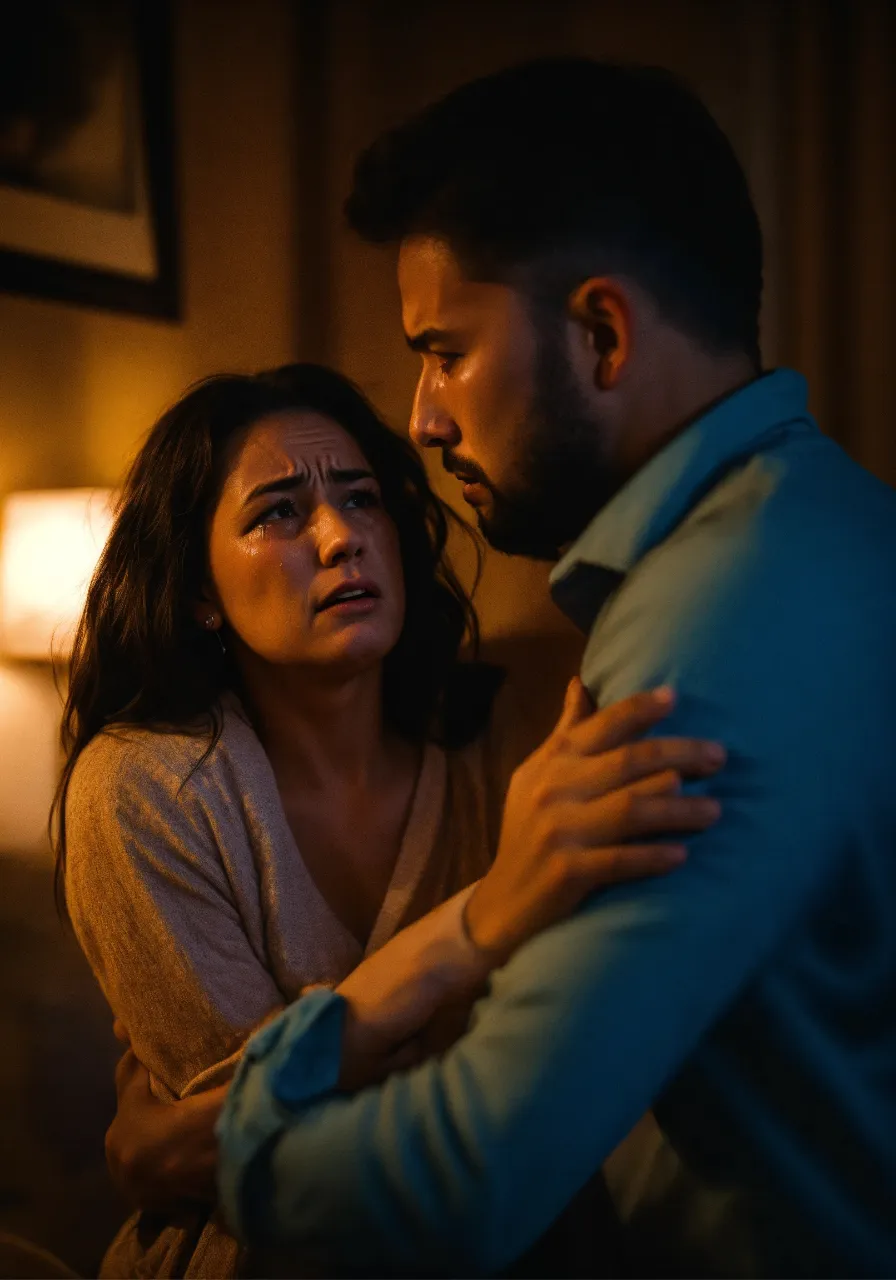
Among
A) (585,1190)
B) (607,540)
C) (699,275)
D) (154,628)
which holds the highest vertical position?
(699,275)

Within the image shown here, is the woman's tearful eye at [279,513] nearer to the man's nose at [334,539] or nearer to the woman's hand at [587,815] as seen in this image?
the man's nose at [334,539]

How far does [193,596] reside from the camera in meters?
1.20

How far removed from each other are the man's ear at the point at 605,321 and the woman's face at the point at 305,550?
14.6 inches

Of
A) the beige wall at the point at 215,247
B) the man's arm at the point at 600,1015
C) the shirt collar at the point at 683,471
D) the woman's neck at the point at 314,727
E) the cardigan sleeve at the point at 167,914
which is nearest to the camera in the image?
the man's arm at the point at 600,1015

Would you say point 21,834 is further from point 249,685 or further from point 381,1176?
point 381,1176

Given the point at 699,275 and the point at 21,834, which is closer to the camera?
the point at 699,275

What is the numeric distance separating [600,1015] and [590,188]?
0.60 metres

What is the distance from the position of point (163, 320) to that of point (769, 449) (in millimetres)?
971

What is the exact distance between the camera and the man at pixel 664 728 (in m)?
0.55

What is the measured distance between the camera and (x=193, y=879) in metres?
1.01

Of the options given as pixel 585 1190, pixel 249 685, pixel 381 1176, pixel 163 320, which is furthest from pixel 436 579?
pixel 381 1176

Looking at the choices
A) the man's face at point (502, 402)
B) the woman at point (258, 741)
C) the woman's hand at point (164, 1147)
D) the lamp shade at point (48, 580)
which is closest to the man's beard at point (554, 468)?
the man's face at point (502, 402)

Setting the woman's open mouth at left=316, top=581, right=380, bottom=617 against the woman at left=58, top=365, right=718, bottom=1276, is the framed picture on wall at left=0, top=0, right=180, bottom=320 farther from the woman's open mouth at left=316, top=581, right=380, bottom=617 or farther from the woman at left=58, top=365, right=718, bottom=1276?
the woman's open mouth at left=316, top=581, right=380, bottom=617

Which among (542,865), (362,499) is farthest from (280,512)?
(542,865)
